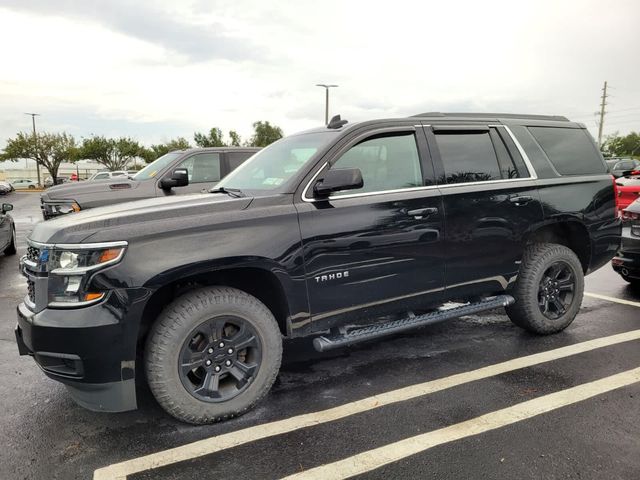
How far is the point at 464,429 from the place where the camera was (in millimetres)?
2973

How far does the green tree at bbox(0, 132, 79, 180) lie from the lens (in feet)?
177

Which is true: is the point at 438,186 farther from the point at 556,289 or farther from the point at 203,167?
the point at 203,167

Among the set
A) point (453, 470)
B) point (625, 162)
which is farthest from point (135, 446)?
point (625, 162)

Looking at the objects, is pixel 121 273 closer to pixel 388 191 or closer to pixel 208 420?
pixel 208 420

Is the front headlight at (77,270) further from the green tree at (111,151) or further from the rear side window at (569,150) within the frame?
the green tree at (111,151)

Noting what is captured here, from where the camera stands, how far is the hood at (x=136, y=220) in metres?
2.75

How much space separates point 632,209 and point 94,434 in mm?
6142

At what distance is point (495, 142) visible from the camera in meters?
4.31

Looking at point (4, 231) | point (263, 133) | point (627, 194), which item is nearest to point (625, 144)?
point (263, 133)

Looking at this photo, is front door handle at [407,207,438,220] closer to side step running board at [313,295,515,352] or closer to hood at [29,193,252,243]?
side step running board at [313,295,515,352]

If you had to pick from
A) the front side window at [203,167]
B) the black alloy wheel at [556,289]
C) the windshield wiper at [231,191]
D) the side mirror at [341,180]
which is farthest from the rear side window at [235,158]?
the black alloy wheel at [556,289]

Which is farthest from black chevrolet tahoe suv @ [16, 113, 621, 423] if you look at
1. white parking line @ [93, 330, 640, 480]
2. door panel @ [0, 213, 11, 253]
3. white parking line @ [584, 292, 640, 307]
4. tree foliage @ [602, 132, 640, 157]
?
tree foliage @ [602, 132, 640, 157]

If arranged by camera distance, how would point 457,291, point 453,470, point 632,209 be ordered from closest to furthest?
1. point 453,470
2. point 457,291
3. point 632,209

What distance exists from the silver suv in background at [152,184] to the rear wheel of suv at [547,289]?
4739 millimetres
